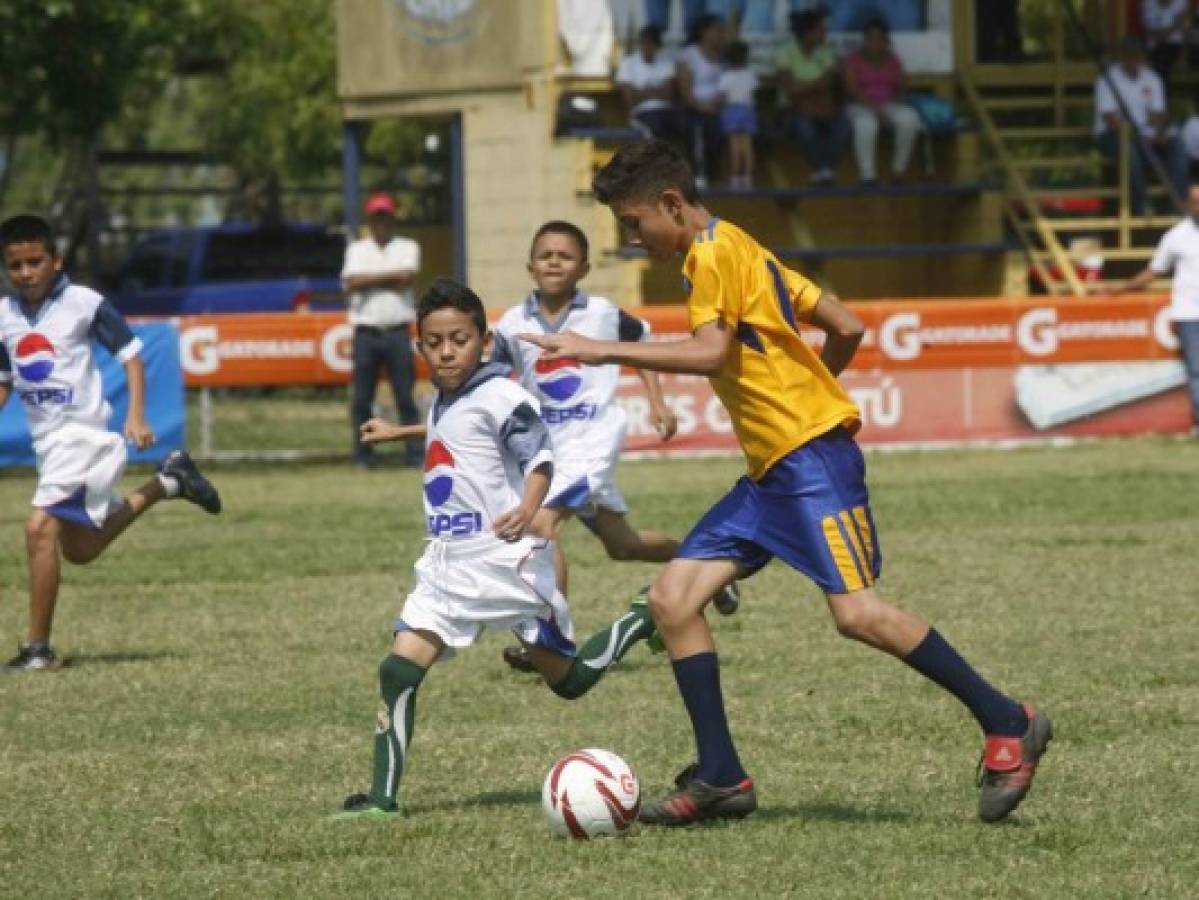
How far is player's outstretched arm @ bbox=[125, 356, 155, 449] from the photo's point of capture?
36.1ft

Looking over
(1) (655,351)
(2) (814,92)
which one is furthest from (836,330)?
(2) (814,92)

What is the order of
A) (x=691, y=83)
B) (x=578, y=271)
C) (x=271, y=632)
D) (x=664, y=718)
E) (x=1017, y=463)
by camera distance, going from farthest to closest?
(x=691, y=83) < (x=1017, y=463) < (x=271, y=632) < (x=578, y=271) < (x=664, y=718)

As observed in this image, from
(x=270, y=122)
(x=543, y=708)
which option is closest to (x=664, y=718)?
(x=543, y=708)

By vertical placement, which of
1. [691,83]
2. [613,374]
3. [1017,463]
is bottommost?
[1017,463]

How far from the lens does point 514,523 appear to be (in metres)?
7.77

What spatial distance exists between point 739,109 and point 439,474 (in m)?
17.2

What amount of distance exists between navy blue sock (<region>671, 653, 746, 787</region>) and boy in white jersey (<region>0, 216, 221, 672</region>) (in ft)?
13.7

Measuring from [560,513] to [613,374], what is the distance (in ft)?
4.83

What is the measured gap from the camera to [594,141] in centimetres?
2475

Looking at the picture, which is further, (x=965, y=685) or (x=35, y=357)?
(x=35, y=357)

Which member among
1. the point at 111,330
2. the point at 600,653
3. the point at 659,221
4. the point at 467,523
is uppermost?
the point at 659,221

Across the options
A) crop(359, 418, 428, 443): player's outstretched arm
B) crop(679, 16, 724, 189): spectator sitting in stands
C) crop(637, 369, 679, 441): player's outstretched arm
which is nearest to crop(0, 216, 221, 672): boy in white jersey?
crop(637, 369, 679, 441): player's outstretched arm

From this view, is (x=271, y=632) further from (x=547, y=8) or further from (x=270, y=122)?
(x=270, y=122)

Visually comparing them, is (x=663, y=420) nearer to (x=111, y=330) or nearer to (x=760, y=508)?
(x=111, y=330)
